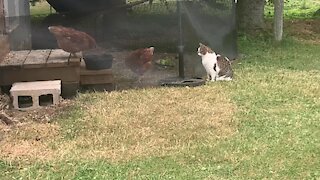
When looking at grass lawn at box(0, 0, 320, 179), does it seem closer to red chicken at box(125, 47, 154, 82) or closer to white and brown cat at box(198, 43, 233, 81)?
white and brown cat at box(198, 43, 233, 81)

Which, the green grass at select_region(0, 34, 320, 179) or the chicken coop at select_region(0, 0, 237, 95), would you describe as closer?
the green grass at select_region(0, 34, 320, 179)

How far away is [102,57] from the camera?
6219mm

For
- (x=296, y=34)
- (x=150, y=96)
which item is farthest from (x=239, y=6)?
(x=150, y=96)

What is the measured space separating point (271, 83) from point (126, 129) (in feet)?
7.62

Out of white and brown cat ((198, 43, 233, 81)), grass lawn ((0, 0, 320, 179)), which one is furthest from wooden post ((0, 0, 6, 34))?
white and brown cat ((198, 43, 233, 81))

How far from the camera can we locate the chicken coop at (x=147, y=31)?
269 inches

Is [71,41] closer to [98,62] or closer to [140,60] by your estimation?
[98,62]

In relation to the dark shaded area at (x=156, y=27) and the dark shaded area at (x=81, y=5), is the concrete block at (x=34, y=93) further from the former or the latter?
the dark shaded area at (x=81, y=5)

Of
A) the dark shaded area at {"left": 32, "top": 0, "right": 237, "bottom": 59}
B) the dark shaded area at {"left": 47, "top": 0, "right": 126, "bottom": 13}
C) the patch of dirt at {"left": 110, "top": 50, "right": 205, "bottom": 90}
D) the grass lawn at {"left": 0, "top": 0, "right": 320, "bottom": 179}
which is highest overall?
the dark shaded area at {"left": 47, "top": 0, "right": 126, "bottom": 13}

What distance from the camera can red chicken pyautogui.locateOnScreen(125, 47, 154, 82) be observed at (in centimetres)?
657

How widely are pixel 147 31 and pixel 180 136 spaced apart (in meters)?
4.02

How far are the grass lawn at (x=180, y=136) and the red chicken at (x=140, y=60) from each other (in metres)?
0.71

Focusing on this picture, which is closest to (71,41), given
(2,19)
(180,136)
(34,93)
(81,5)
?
(34,93)

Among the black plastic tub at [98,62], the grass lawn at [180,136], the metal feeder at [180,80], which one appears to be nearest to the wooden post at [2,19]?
the black plastic tub at [98,62]
